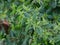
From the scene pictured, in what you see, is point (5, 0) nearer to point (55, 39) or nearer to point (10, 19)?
point (10, 19)

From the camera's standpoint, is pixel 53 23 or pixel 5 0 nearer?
pixel 53 23

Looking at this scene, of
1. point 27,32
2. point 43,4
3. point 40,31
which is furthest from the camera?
point 43,4

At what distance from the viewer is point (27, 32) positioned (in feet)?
5.87

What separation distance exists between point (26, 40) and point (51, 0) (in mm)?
483

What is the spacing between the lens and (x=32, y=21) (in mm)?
1702

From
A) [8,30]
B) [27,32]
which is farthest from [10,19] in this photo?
[27,32]

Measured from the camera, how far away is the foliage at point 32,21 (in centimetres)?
172

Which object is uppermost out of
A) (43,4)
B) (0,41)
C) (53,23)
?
(43,4)

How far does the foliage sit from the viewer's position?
172 cm

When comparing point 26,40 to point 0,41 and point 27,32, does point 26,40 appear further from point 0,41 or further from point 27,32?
point 0,41

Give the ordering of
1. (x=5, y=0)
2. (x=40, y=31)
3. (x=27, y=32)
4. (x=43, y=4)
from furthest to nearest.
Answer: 1. (x=5, y=0)
2. (x=43, y=4)
3. (x=27, y=32)
4. (x=40, y=31)

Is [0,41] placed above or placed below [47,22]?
below

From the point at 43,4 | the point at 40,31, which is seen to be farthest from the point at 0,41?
the point at 43,4

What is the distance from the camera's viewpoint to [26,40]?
69.7 inches
